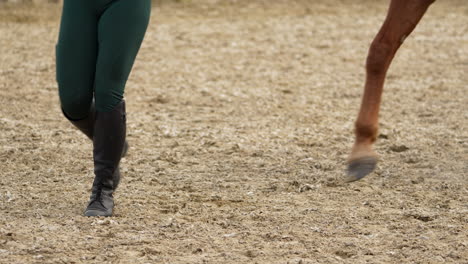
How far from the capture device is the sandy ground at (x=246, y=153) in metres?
3.40

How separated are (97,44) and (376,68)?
4.23 ft

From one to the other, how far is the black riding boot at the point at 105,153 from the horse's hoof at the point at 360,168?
1.02 metres

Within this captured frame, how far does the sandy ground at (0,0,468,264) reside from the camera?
134 inches

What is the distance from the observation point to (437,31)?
9.30m

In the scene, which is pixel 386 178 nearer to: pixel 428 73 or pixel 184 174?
pixel 184 174

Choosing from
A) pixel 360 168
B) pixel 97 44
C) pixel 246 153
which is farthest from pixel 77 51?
pixel 246 153

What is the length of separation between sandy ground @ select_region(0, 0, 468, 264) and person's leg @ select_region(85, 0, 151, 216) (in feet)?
0.49

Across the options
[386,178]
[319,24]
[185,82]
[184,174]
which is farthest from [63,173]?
[319,24]

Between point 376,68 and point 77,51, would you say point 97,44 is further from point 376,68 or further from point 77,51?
point 376,68

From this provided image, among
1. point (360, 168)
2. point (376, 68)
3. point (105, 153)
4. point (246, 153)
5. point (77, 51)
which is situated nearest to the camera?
point (77, 51)

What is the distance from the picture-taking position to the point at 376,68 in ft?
13.2

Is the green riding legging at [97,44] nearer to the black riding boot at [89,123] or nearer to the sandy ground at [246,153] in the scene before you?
the black riding boot at [89,123]

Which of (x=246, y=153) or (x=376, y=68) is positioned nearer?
(x=376, y=68)

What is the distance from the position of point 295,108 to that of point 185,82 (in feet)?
3.81
